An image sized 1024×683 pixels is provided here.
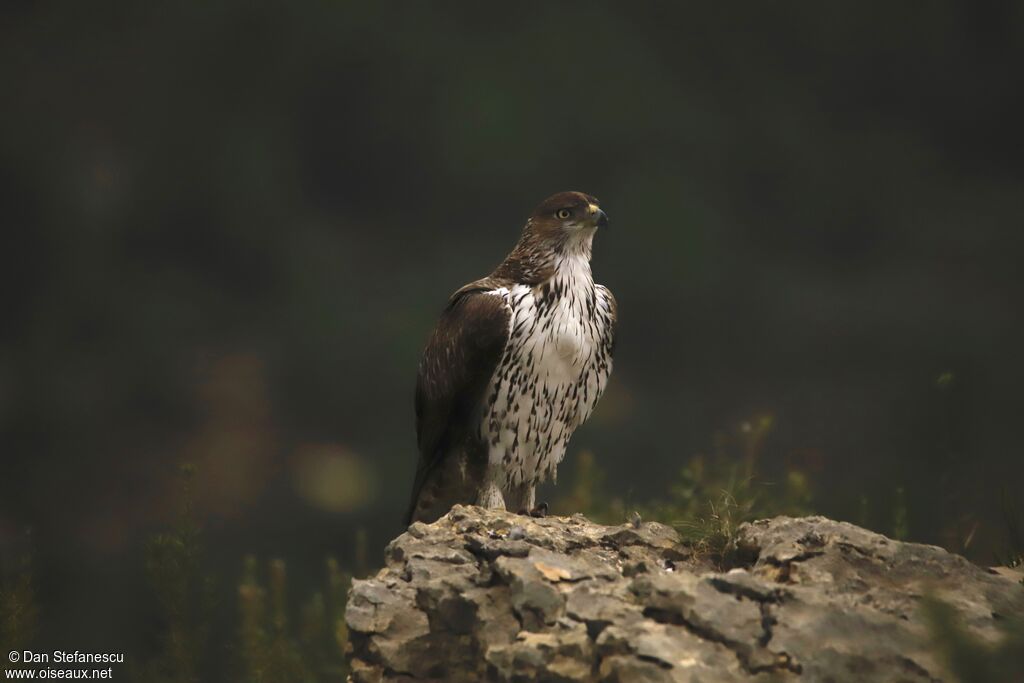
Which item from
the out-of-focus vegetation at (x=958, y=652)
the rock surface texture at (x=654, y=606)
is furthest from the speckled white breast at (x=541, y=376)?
the out-of-focus vegetation at (x=958, y=652)

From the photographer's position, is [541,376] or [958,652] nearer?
[958,652]

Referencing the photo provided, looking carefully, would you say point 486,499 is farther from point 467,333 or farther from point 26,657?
point 26,657

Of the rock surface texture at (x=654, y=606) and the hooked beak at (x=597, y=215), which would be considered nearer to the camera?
the rock surface texture at (x=654, y=606)

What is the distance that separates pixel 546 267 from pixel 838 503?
43.5 inches

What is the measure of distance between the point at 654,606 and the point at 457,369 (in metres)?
1.75

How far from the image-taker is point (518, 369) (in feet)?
12.1

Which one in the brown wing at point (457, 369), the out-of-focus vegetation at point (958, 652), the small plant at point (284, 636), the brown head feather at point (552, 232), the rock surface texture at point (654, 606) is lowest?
the small plant at point (284, 636)

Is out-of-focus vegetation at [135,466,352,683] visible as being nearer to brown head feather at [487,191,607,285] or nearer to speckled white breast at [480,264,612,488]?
speckled white breast at [480,264,612,488]

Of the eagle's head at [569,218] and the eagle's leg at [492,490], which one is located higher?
the eagle's head at [569,218]

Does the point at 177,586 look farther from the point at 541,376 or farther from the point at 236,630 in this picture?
the point at 541,376

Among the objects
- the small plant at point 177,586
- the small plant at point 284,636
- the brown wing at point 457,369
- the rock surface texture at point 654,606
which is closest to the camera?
the rock surface texture at point 654,606

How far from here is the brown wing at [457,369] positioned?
3.68 metres

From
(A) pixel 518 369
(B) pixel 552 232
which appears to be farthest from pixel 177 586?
(B) pixel 552 232

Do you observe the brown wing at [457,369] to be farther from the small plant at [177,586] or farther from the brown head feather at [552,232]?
the small plant at [177,586]
